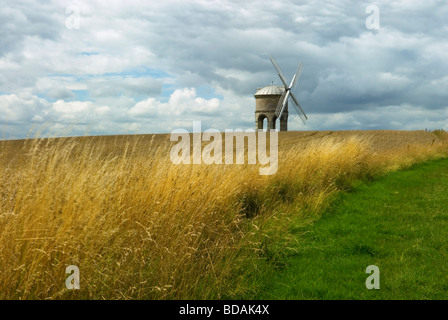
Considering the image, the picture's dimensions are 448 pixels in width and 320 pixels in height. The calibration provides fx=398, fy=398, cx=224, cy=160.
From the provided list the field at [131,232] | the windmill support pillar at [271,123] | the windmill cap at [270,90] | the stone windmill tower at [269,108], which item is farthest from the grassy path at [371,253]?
the windmill cap at [270,90]

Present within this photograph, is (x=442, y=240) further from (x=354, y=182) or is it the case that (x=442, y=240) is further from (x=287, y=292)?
(x=354, y=182)

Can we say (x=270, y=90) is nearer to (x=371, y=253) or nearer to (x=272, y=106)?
(x=272, y=106)

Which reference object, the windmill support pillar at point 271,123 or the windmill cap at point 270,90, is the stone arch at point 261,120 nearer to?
the windmill support pillar at point 271,123

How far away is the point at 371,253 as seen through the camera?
21.0ft

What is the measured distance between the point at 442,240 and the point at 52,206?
619cm

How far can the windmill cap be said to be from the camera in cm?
4431

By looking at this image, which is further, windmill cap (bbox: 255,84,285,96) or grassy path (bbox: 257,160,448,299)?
windmill cap (bbox: 255,84,285,96)

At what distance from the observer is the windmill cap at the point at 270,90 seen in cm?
4431

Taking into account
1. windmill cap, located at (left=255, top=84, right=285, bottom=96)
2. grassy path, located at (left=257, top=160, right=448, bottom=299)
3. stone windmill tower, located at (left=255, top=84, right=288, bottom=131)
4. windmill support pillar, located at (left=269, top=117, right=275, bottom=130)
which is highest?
→ windmill cap, located at (left=255, top=84, right=285, bottom=96)

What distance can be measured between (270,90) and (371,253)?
1557 inches

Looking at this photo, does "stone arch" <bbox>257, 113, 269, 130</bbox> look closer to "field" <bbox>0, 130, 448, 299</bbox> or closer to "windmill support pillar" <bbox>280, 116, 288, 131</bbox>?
"windmill support pillar" <bbox>280, 116, 288, 131</bbox>

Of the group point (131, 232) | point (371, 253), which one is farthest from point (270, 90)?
point (131, 232)

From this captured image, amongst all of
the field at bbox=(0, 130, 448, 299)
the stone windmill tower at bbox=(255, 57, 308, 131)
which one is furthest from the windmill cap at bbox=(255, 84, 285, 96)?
the field at bbox=(0, 130, 448, 299)

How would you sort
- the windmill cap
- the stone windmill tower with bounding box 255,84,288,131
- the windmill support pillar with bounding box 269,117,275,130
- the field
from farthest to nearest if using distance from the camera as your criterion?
the windmill cap
the stone windmill tower with bounding box 255,84,288,131
the windmill support pillar with bounding box 269,117,275,130
the field
